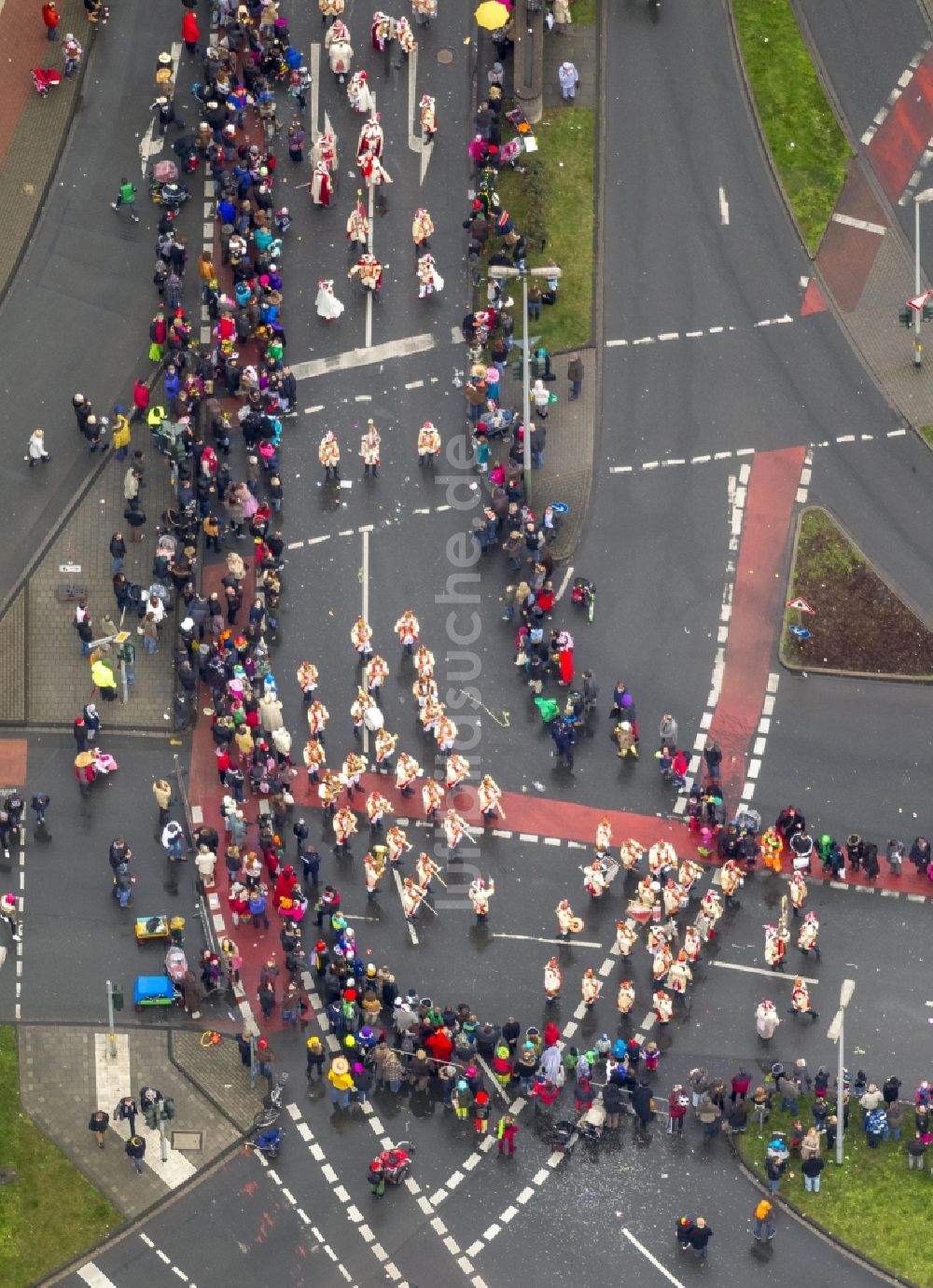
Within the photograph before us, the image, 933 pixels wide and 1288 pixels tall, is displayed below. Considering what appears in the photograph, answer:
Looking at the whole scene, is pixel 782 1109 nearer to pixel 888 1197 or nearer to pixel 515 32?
pixel 888 1197

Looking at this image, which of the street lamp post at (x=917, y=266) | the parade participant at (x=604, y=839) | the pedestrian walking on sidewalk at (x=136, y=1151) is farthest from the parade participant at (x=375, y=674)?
the street lamp post at (x=917, y=266)

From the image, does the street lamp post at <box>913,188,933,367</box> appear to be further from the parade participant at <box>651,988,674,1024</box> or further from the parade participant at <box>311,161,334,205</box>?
the parade participant at <box>651,988,674,1024</box>

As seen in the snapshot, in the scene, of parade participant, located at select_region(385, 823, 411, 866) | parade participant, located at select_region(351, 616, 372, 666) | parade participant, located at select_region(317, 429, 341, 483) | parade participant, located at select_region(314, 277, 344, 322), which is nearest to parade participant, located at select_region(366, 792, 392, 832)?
parade participant, located at select_region(385, 823, 411, 866)

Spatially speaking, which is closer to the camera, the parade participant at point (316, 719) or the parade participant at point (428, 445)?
the parade participant at point (316, 719)

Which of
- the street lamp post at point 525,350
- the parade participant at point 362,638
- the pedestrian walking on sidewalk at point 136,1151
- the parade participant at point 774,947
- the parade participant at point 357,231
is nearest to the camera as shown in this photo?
the pedestrian walking on sidewalk at point 136,1151

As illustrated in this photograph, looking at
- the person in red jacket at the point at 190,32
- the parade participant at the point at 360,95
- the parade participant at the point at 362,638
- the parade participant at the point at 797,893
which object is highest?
the person in red jacket at the point at 190,32

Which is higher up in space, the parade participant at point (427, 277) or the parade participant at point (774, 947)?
the parade participant at point (427, 277)

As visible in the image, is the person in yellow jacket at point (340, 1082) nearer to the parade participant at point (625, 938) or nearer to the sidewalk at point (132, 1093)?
the sidewalk at point (132, 1093)
